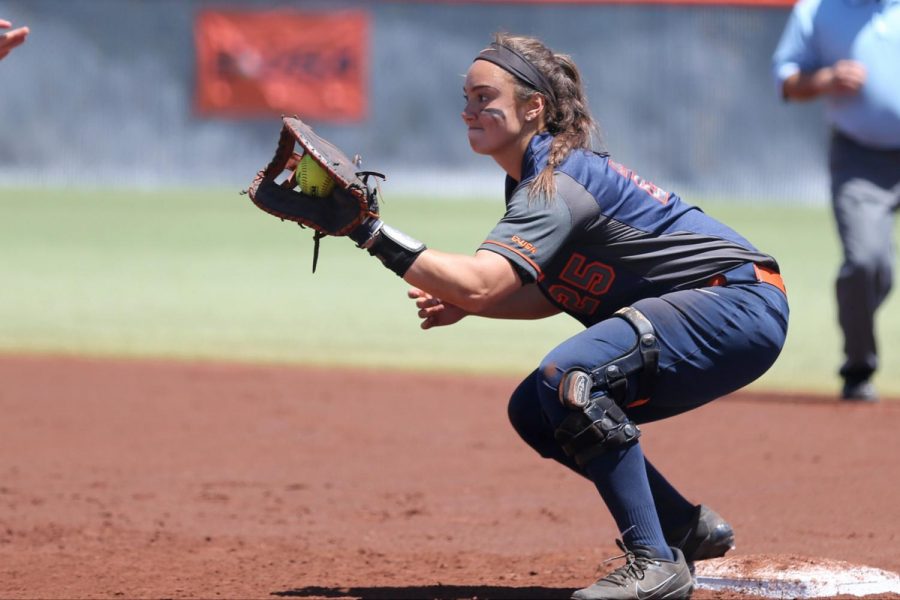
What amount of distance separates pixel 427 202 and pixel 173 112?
526 cm

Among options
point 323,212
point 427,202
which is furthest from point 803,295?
point 427,202

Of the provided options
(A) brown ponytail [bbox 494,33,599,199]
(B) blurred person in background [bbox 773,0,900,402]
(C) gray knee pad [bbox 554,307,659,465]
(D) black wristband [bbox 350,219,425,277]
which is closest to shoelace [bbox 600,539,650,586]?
(C) gray knee pad [bbox 554,307,659,465]

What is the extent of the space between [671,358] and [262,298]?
769 centimetres

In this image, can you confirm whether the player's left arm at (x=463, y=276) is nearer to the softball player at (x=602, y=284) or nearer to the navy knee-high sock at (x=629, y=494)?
the softball player at (x=602, y=284)

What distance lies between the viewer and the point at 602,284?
3986mm

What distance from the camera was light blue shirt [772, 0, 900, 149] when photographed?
750 centimetres

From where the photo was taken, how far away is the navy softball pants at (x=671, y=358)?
12.3ft

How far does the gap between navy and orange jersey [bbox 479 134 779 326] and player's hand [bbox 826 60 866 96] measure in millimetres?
3621

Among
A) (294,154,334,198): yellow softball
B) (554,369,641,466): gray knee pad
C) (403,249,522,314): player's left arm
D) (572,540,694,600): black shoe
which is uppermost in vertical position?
(294,154,334,198): yellow softball

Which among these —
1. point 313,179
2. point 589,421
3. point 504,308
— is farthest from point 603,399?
point 313,179

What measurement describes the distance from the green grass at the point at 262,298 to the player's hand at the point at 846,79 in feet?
5.88

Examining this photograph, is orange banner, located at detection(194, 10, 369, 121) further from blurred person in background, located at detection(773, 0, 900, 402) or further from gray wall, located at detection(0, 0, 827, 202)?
blurred person in background, located at detection(773, 0, 900, 402)

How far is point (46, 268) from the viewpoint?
12555 mm

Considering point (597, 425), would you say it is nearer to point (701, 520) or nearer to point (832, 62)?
point (701, 520)
